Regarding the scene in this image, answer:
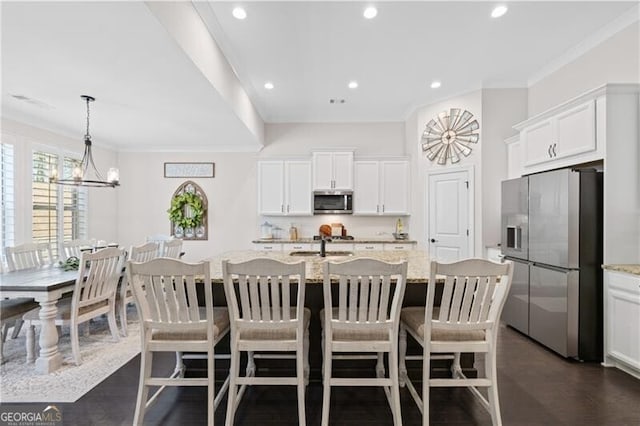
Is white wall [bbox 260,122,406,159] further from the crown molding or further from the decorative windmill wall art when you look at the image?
the crown molding

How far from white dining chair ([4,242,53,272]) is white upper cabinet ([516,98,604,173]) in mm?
5802

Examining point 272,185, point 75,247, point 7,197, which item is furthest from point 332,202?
point 7,197

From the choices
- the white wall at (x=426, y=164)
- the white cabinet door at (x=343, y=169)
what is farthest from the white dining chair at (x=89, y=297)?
the white wall at (x=426, y=164)

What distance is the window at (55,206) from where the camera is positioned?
4.54m

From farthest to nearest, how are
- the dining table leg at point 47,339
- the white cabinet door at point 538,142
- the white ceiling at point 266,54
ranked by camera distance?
the white cabinet door at point 538,142, the dining table leg at point 47,339, the white ceiling at point 266,54

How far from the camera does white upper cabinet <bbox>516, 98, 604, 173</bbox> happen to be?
9.60 ft

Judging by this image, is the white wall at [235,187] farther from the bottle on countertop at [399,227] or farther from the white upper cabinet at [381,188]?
the white upper cabinet at [381,188]

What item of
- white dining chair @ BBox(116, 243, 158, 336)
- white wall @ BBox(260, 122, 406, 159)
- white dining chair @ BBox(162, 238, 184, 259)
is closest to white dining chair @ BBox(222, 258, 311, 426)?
white dining chair @ BBox(116, 243, 158, 336)

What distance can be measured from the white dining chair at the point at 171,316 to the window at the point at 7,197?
11.3 feet

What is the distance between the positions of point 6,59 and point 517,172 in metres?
5.47

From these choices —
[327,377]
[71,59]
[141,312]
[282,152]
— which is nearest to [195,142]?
[282,152]

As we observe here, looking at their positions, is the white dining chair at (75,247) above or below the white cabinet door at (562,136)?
below

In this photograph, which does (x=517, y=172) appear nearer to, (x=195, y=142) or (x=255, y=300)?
(x=255, y=300)

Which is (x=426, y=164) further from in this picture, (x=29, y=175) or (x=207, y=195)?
(x=29, y=175)
